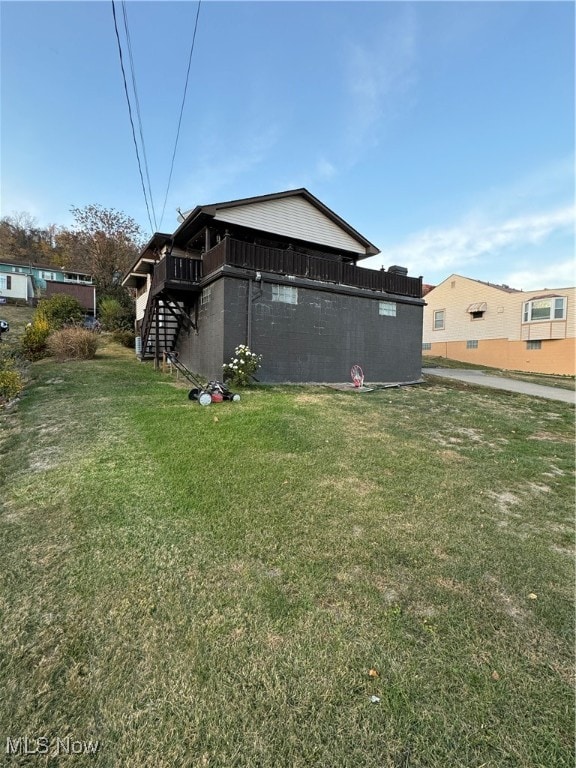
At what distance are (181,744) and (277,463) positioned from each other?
3.16 metres

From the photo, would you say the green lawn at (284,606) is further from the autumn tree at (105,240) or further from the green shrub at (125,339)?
the autumn tree at (105,240)

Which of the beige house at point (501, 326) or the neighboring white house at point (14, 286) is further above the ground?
the neighboring white house at point (14, 286)

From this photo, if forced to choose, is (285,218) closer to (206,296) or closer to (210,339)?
(206,296)

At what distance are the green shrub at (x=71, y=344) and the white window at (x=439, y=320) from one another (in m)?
26.4

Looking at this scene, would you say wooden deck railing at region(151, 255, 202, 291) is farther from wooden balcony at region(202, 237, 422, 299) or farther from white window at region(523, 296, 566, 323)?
white window at region(523, 296, 566, 323)

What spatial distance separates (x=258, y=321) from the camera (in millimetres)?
10742

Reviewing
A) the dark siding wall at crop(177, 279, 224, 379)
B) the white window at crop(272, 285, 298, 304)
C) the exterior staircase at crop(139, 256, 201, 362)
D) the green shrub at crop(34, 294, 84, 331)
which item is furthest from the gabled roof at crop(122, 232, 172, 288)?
the white window at crop(272, 285, 298, 304)

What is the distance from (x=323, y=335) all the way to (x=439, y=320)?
22366 millimetres

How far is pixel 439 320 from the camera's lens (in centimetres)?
3080

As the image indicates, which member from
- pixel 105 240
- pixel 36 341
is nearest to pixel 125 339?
pixel 36 341

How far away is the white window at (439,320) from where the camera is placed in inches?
1204

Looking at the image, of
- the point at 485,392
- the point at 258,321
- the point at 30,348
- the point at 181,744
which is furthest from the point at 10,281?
the point at 181,744

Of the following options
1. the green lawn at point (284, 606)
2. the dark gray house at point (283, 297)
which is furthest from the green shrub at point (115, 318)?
the green lawn at point (284, 606)

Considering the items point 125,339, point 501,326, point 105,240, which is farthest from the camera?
point 105,240
